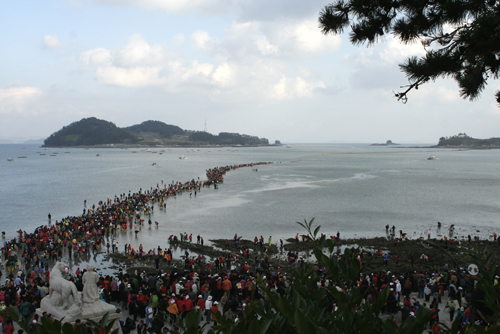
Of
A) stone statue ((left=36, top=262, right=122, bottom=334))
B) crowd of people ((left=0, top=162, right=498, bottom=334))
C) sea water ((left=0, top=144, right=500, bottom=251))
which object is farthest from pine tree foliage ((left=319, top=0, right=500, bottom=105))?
sea water ((left=0, top=144, right=500, bottom=251))

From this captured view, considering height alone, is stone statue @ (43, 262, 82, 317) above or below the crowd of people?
above

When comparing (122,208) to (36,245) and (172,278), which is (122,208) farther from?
(172,278)

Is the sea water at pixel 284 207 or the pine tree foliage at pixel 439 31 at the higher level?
the pine tree foliage at pixel 439 31

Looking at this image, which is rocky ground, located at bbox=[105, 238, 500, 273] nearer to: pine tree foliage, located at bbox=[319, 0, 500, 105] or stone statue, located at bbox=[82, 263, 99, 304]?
stone statue, located at bbox=[82, 263, 99, 304]

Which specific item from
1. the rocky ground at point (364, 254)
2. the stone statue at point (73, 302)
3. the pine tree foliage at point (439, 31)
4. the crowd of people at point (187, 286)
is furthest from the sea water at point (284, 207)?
the pine tree foliage at point (439, 31)

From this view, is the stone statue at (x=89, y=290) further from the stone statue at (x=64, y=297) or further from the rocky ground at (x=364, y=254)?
the rocky ground at (x=364, y=254)

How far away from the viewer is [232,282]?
43.6 feet

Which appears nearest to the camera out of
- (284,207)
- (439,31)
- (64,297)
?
(439,31)

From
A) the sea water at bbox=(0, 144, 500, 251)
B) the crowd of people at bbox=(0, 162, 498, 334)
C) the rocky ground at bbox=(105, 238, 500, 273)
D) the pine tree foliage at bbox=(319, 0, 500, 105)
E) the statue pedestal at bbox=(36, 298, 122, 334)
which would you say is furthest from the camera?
the sea water at bbox=(0, 144, 500, 251)

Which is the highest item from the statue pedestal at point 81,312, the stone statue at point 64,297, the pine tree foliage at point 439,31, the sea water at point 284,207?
the pine tree foliage at point 439,31

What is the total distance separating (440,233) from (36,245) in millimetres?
28882

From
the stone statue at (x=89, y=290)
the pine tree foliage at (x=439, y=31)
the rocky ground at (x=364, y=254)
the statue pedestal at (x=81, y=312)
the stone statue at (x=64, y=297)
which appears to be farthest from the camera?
the rocky ground at (x=364, y=254)

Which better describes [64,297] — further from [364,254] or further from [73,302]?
[364,254]

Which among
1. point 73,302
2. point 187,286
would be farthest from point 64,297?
point 187,286
